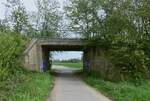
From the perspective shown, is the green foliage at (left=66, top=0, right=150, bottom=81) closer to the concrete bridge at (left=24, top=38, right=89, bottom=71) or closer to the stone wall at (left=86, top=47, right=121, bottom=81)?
the stone wall at (left=86, top=47, right=121, bottom=81)

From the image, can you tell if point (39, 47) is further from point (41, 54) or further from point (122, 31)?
point (122, 31)

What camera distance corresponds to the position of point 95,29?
117ft

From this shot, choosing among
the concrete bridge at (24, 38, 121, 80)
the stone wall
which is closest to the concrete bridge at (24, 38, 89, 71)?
the concrete bridge at (24, 38, 121, 80)

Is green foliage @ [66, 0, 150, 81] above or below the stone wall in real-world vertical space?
above

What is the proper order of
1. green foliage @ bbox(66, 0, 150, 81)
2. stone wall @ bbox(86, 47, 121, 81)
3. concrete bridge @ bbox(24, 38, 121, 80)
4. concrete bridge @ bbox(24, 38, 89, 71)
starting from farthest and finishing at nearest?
concrete bridge @ bbox(24, 38, 89, 71) < concrete bridge @ bbox(24, 38, 121, 80) < stone wall @ bbox(86, 47, 121, 81) < green foliage @ bbox(66, 0, 150, 81)

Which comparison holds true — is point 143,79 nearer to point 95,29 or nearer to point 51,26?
point 95,29

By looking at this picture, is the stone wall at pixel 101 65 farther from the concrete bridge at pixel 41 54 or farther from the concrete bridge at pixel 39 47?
the concrete bridge at pixel 39 47

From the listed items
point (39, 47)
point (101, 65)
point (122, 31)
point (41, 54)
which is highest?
point (122, 31)

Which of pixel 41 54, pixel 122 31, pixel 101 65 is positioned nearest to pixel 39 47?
pixel 41 54

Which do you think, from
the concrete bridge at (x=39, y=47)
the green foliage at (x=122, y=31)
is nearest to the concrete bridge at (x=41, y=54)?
the concrete bridge at (x=39, y=47)

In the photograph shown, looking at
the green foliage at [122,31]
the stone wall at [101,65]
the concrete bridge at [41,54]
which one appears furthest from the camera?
the concrete bridge at [41,54]

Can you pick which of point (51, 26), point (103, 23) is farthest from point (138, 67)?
A: point (51, 26)

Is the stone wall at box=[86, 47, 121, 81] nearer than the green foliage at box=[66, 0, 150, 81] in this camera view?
No

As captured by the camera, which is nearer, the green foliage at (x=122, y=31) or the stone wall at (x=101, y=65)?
the green foliage at (x=122, y=31)
